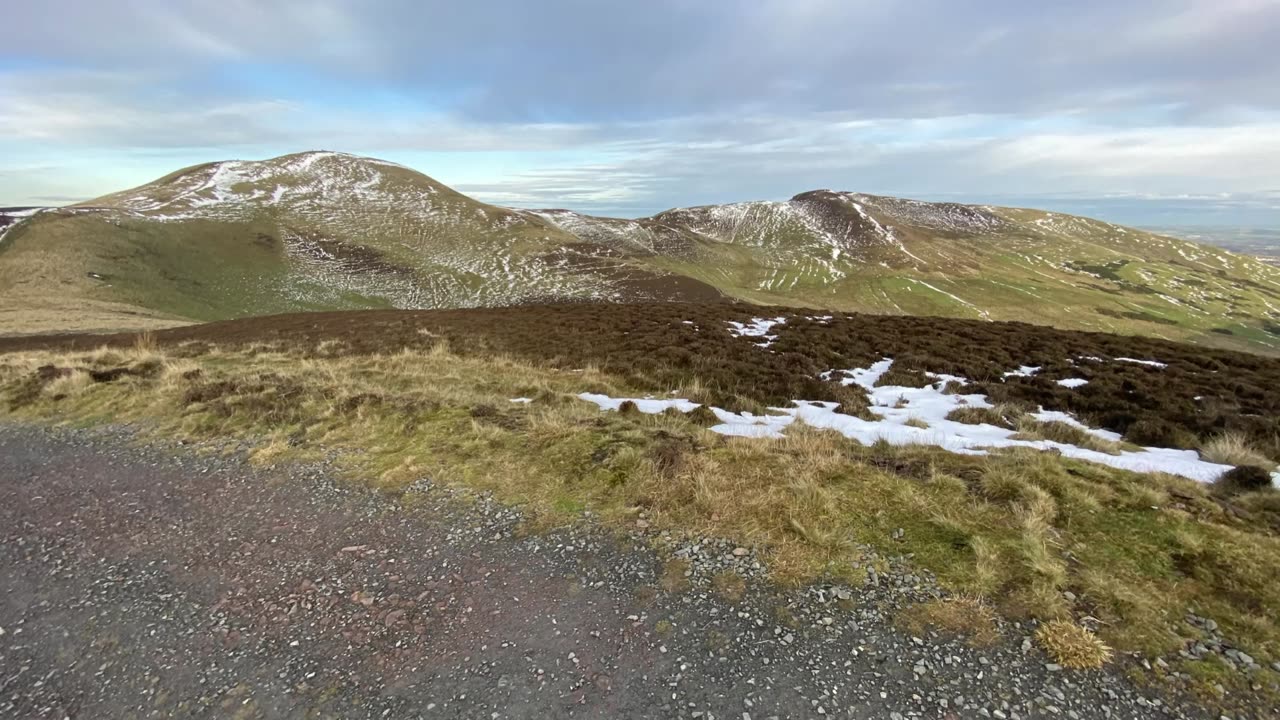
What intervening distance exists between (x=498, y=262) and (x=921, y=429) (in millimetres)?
86332

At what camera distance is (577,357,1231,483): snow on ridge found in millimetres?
9422

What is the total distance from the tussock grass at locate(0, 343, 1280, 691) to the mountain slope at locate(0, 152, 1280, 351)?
42414mm

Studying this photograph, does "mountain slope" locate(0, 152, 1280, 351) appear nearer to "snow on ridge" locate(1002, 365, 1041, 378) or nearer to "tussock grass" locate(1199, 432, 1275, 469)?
"snow on ridge" locate(1002, 365, 1041, 378)

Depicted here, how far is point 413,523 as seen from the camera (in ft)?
26.0

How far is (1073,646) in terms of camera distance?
4.85 meters

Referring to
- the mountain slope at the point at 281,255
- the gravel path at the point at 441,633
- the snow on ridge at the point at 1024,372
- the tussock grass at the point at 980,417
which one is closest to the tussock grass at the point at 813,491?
the gravel path at the point at 441,633

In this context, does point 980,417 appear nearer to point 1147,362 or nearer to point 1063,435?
point 1063,435

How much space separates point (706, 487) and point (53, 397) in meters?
18.7

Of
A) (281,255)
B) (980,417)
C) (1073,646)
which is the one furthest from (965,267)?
(1073,646)

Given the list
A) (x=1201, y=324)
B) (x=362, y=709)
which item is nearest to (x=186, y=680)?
(x=362, y=709)

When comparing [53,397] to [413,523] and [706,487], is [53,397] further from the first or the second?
[706,487]

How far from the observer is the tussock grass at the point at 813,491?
224 inches

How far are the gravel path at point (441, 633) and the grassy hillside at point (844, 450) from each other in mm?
566

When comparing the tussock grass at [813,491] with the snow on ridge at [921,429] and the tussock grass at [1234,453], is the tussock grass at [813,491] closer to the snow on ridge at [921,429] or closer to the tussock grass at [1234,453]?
the snow on ridge at [921,429]
